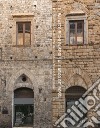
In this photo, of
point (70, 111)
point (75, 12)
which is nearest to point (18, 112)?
point (70, 111)

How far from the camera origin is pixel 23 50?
19828 millimetres

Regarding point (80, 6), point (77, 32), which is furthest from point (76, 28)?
point (80, 6)

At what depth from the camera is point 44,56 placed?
19719 mm

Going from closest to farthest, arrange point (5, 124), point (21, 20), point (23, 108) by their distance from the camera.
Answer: point (5, 124) < point (23, 108) < point (21, 20)

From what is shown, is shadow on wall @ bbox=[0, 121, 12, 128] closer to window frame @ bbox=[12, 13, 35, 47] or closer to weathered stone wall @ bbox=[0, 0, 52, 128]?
weathered stone wall @ bbox=[0, 0, 52, 128]

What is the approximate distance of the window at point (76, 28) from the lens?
19.6 m

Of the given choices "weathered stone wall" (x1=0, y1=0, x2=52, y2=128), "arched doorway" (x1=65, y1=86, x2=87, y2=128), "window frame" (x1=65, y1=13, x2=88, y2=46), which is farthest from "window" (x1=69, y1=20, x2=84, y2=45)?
"arched doorway" (x1=65, y1=86, x2=87, y2=128)

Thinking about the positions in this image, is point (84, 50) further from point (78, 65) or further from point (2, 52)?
point (2, 52)

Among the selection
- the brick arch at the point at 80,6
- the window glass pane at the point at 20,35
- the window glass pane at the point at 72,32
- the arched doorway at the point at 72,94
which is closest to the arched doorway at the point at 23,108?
the arched doorway at the point at 72,94

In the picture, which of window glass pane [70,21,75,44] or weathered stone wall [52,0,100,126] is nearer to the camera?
weathered stone wall [52,0,100,126]

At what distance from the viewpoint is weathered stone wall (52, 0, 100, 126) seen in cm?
1934

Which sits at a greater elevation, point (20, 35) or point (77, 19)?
point (77, 19)

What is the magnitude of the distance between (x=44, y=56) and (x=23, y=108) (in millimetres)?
2619

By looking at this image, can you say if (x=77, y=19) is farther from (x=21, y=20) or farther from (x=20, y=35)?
(x=20, y=35)
